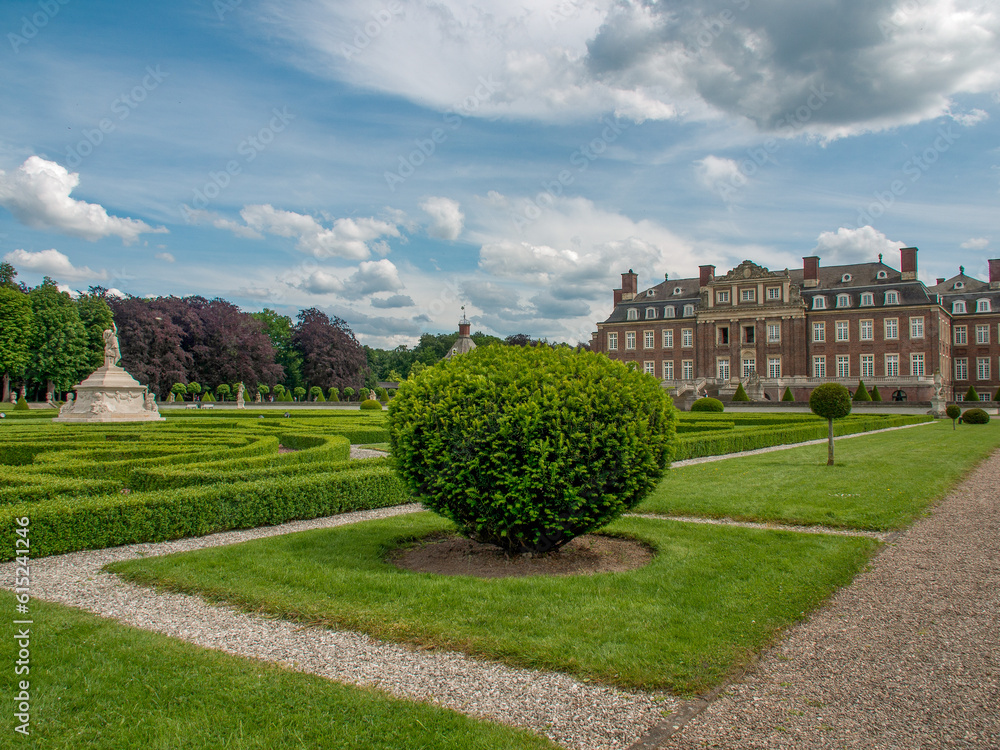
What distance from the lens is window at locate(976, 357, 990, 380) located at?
56969 mm

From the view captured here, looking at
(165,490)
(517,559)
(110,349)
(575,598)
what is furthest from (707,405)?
(575,598)

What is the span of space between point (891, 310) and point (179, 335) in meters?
58.4

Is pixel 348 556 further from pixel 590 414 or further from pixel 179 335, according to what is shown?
pixel 179 335

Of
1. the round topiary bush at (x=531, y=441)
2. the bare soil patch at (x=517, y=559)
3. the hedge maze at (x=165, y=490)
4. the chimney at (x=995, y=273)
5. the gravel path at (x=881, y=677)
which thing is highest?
the chimney at (x=995, y=273)

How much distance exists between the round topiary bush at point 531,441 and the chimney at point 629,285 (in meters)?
61.3

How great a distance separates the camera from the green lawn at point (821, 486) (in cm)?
911

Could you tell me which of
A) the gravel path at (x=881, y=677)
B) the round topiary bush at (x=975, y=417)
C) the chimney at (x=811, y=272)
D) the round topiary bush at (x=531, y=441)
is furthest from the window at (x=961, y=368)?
the round topiary bush at (x=531, y=441)

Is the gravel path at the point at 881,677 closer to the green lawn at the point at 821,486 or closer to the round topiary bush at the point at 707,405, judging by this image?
the green lawn at the point at 821,486

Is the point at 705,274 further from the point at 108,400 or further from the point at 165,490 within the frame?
the point at 165,490

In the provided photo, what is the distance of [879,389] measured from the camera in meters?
53.0

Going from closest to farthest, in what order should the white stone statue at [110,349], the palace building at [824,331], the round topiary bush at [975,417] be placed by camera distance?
the white stone statue at [110,349], the round topiary bush at [975,417], the palace building at [824,331]

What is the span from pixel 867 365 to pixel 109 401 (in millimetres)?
54625

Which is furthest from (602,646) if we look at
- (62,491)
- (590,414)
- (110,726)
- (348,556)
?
(62,491)

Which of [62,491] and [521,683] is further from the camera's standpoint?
[62,491]
